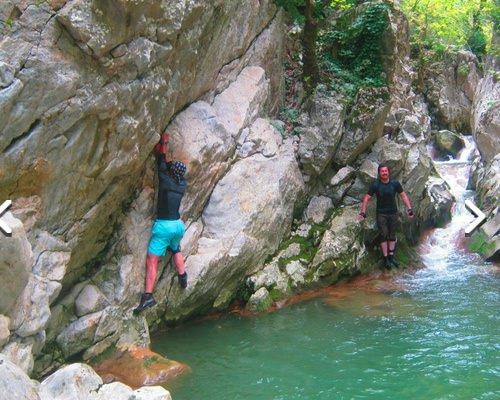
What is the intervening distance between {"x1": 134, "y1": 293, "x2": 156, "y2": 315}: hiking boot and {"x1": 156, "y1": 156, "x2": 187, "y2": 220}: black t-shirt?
1.40 metres

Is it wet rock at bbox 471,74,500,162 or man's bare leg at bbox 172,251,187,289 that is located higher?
wet rock at bbox 471,74,500,162

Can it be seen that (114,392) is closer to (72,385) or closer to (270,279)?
(72,385)

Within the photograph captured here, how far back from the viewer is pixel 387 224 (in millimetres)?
12734

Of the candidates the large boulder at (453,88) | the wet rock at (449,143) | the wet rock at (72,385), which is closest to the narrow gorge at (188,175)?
the wet rock at (72,385)

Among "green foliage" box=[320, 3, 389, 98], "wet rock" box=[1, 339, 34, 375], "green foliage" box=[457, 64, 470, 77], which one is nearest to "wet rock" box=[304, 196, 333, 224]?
"green foliage" box=[320, 3, 389, 98]

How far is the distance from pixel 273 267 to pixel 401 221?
487 centimetres

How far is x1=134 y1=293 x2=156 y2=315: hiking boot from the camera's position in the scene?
8.66m

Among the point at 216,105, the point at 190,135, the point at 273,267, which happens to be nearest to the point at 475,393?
the point at 273,267

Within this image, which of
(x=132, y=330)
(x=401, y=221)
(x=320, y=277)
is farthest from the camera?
(x=401, y=221)

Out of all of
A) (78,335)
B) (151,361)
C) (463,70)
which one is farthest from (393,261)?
(463,70)

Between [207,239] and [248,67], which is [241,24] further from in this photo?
[207,239]

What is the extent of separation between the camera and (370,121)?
13.0 metres

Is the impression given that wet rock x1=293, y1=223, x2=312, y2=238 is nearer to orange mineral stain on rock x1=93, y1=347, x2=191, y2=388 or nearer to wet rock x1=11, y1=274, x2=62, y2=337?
orange mineral stain on rock x1=93, y1=347, x2=191, y2=388

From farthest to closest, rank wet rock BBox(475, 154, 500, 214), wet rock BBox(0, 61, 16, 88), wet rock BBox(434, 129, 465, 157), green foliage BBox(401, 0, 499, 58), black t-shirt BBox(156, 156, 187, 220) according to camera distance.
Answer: green foliage BBox(401, 0, 499, 58)
wet rock BBox(434, 129, 465, 157)
wet rock BBox(475, 154, 500, 214)
black t-shirt BBox(156, 156, 187, 220)
wet rock BBox(0, 61, 16, 88)
